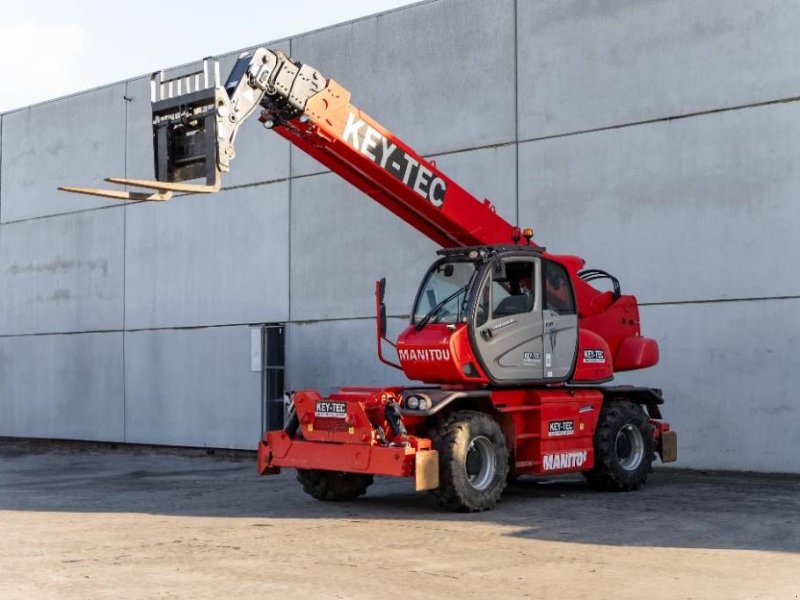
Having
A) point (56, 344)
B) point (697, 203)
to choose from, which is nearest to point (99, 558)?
point (697, 203)

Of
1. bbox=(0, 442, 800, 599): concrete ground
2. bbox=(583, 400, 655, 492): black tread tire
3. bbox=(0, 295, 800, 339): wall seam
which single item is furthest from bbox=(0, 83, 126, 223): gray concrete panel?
bbox=(583, 400, 655, 492): black tread tire

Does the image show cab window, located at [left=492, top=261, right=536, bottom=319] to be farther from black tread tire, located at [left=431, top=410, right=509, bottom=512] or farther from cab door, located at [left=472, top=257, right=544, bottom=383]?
black tread tire, located at [left=431, top=410, right=509, bottom=512]

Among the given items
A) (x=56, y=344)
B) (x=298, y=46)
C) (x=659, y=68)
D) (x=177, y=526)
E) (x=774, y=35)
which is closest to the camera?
(x=177, y=526)

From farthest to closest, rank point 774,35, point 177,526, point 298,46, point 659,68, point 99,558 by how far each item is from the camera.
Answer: point 298,46 < point 659,68 < point 774,35 < point 177,526 < point 99,558

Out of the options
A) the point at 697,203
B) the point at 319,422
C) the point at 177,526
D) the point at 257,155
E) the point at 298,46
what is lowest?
the point at 177,526

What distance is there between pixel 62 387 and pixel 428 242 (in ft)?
33.6

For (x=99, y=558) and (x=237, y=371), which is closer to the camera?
(x=99, y=558)

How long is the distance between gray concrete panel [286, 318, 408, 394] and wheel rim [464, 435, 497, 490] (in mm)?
7040

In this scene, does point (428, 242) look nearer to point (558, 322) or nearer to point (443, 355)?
point (558, 322)

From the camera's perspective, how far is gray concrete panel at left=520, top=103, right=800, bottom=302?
15961 mm

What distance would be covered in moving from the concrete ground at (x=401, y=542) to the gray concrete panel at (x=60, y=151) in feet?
35.3

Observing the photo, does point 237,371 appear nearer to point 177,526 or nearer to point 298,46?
point 298,46

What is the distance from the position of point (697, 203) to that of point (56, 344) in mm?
15196

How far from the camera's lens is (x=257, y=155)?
22.4 meters
